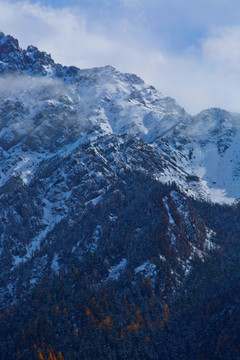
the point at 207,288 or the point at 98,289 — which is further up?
the point at 98,289

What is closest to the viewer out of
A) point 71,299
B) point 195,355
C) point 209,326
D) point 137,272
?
point 195,355

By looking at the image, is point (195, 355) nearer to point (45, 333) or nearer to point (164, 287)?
point (164, 287)

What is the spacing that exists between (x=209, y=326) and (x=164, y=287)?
3771cm

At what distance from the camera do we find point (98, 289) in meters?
190

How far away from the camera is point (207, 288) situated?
184875mm

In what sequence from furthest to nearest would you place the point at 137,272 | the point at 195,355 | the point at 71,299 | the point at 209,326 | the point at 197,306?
the point at 137,272
the point at 71,299
the point at 197,306
the point at 209,326
the point at 195,355

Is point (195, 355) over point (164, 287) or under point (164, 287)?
under

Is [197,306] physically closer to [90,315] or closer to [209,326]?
[209,326]

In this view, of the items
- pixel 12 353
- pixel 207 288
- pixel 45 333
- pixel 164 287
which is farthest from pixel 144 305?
pixel 12 353

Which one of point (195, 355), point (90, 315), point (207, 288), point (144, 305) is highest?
point (90, 315)

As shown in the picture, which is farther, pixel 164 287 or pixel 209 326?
pixel 164 287

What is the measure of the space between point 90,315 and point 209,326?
54.6 meters

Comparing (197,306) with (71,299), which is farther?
(71,299)

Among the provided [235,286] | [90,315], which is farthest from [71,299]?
[235,286]
